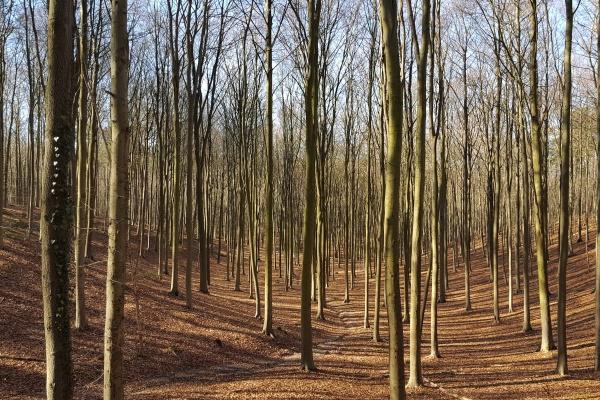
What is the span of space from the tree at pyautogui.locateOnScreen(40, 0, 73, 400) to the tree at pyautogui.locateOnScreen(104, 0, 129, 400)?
367 millimetres

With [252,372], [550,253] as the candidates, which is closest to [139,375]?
[252,372]

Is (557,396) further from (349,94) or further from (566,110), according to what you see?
(349,94)

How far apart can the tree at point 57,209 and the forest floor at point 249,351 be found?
649 millimetres

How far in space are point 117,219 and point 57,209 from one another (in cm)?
52

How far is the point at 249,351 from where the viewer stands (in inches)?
490

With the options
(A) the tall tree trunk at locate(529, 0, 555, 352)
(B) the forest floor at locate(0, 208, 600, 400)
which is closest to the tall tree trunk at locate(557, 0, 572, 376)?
(B) the forest floor at locate(0, 208, 600, 400)

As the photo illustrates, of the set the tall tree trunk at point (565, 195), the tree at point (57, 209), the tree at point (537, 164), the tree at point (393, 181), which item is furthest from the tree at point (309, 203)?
the tree at point (57, 209)

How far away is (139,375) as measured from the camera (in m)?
9.55

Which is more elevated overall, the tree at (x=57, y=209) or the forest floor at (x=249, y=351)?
the tree at (x=57, y=209)

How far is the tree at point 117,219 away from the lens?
427 cm

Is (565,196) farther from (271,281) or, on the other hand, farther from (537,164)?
(271,281)

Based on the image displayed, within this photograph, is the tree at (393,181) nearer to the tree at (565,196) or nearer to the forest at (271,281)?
the forest at (271,281)

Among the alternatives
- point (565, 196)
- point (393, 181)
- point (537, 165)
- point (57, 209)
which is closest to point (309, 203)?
point (393, 181)

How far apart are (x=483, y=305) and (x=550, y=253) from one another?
1048 cm
